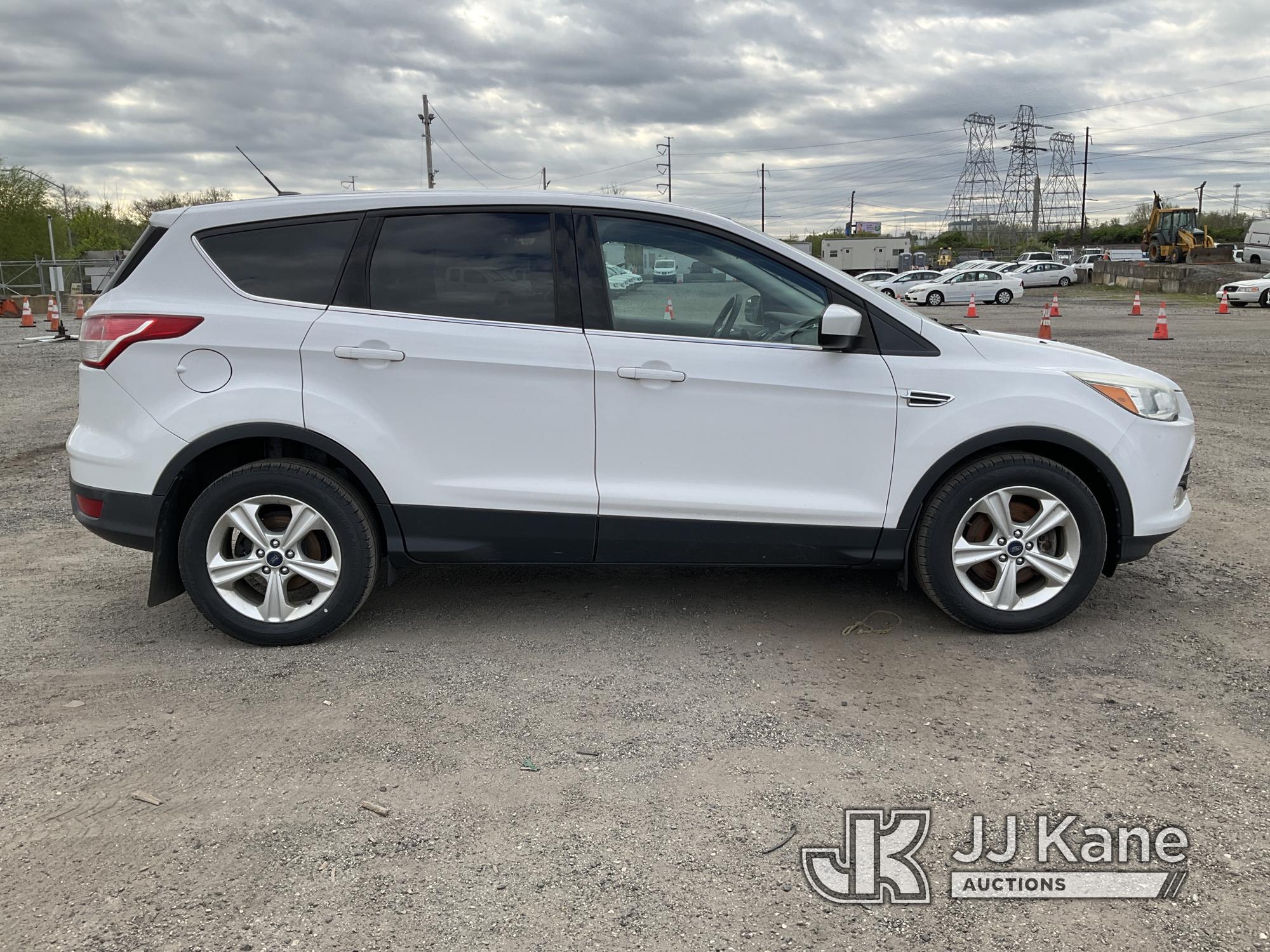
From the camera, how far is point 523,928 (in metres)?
2.46

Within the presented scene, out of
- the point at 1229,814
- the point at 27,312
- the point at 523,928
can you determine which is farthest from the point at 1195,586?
the point at 27,312

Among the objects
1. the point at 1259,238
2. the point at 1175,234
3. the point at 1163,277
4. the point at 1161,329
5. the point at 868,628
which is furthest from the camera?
the point at 1259,238

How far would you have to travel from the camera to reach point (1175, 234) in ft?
179

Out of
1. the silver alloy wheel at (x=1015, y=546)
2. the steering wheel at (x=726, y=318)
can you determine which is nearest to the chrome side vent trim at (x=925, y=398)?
the silver alloy wheel at (x=1015, y=546)

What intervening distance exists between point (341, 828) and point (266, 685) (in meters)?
1.20

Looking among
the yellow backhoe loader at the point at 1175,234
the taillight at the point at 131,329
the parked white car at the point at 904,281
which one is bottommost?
the taillight at the point at 131,329

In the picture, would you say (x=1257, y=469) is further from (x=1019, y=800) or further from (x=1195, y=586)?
(x=1019, y=800)

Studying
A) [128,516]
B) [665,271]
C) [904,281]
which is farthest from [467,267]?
[904,281]

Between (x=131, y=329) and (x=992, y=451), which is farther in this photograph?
(x=992, y=451)

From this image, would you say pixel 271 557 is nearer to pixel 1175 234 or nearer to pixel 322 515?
pixel 322 515

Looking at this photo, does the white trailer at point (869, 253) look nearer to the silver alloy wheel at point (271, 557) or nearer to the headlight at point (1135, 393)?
the headlight at point (1135, 393)

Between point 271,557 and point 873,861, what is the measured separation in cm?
268

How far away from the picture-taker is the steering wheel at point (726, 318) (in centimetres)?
416

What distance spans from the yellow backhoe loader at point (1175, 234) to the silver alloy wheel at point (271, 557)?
59.1 meters
